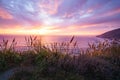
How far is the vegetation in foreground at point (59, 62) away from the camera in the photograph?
7445 mm

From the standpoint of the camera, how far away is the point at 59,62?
7969 millimetres

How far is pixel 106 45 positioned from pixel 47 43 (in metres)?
2.46

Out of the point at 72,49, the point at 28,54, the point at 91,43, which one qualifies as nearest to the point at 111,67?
the point at 72,49

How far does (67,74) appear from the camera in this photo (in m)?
7.48

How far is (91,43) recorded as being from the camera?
1020 cm

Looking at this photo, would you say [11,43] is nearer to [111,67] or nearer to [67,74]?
[67,74]

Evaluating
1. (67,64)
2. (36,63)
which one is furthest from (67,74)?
(36,63)

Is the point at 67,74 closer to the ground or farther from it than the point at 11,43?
closer to the ground

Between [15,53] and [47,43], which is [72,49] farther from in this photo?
[15,53]

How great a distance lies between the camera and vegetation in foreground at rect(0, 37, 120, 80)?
Answer: 7445mm

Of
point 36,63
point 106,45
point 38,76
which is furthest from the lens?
point 106,45

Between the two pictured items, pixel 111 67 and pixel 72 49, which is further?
pixel 72 49

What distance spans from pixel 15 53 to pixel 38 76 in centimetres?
232

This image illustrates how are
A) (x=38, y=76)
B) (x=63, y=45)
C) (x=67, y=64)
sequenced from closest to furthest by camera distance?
1. (x=38, y=76)
2. (x=67, y=64)
3. (x=63, y=45)
